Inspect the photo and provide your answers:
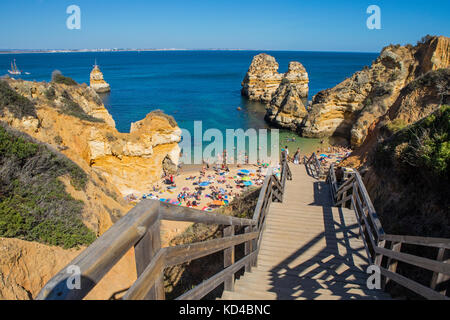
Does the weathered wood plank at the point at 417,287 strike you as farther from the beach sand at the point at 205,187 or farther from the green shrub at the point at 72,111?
the green shrub at the point at 72,111

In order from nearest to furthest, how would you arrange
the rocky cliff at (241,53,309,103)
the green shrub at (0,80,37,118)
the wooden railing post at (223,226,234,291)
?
1. the wooden railing post at (223,226,234,291)
2. the green shrub at (0,80,37,118)
3. the rocky cliff at (241,53,309,103)

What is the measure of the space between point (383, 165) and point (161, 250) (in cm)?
809

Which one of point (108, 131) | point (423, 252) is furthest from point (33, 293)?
point (108, 131)

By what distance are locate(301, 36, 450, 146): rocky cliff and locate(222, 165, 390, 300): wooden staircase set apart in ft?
89.1

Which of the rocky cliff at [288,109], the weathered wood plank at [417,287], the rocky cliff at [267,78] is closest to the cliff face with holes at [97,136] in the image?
the weathered wood plank at [417,287]

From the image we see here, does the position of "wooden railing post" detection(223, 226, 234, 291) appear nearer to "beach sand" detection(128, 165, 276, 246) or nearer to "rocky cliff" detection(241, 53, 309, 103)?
"beach sand" detection(128, 165, 276, 246)

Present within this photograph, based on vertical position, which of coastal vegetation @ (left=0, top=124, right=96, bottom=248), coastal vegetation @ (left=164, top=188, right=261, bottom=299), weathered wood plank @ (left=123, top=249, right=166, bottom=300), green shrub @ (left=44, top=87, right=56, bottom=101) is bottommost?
coastal vegetation @ (left=164, top=188, right=261, bottom=299)

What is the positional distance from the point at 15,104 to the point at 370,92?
35584 millimetres

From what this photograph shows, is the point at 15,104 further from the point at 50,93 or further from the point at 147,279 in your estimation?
the point at 147,279

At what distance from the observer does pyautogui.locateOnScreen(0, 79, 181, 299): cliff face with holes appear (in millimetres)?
4578

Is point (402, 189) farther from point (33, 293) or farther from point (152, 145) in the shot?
point (152, 145)

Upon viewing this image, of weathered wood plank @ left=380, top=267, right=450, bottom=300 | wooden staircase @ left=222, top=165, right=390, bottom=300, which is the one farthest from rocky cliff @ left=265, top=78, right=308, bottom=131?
weathered wood plank @ left=380, top=267, right=450, bottom=300

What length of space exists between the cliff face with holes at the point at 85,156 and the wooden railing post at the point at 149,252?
342cm

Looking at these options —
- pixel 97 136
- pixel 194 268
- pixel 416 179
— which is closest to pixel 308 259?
pixel 194 268
